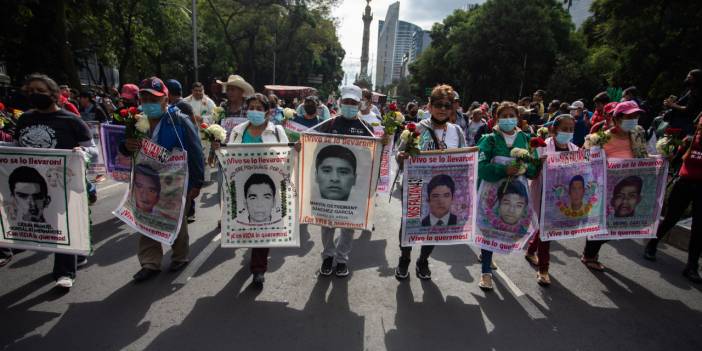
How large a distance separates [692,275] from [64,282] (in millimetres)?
6948

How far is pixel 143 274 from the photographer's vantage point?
416cm

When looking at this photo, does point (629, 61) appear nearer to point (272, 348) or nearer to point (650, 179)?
point (650, 179)

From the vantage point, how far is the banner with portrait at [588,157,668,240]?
4.67 m

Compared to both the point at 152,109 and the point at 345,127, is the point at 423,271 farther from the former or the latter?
the point at 152,109

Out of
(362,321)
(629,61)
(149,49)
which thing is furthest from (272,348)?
(149,49)

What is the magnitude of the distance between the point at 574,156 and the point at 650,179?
3.89 feet

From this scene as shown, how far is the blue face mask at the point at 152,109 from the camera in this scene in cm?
407

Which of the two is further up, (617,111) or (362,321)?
(617,111)

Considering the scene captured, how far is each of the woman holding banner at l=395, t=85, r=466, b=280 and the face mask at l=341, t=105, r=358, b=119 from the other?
68cm

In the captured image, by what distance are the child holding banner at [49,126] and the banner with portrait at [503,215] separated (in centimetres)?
393

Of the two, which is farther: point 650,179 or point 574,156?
point 650,179

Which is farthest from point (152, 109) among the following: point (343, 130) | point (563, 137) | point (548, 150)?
point (563, 137)

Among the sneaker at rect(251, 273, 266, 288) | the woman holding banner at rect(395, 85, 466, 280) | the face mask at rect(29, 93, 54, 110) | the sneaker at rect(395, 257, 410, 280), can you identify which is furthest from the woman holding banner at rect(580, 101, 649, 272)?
the face mask at rect(29, 93, 54, 110)

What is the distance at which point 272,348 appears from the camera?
3119mm
